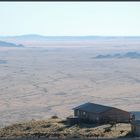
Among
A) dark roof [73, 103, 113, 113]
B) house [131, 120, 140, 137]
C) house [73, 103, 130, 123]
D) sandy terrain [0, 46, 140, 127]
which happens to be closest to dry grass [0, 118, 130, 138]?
house [131, 120, 140, 137]

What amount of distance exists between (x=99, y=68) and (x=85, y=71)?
7.21 m

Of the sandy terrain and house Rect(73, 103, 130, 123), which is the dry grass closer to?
house Rect(73, 103, 130, 123)

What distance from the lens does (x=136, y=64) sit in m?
166

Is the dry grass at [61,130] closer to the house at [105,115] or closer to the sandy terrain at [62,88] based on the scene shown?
the house at [105,115]

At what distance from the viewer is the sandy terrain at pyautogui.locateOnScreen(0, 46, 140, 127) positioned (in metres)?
78.4

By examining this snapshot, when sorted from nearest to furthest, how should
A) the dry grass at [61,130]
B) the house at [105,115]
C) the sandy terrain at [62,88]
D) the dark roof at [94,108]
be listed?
1. the dry grass at [61,130]
2. the house at [105,115]
3. the dark roof at [94,108]
4. the sandy terrain at [62,88]

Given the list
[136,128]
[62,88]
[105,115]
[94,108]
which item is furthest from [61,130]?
[62,88]

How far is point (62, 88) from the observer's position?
357ft

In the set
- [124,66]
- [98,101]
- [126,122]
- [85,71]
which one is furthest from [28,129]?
[124,66]

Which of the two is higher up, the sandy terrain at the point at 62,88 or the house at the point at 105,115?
the house at the point at 105,115

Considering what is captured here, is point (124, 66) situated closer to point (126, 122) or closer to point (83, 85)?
point (83, 85)

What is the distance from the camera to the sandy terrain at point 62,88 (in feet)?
257

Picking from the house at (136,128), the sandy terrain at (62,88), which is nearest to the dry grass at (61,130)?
the house at (136,128)

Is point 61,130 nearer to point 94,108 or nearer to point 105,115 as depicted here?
point 105,115
